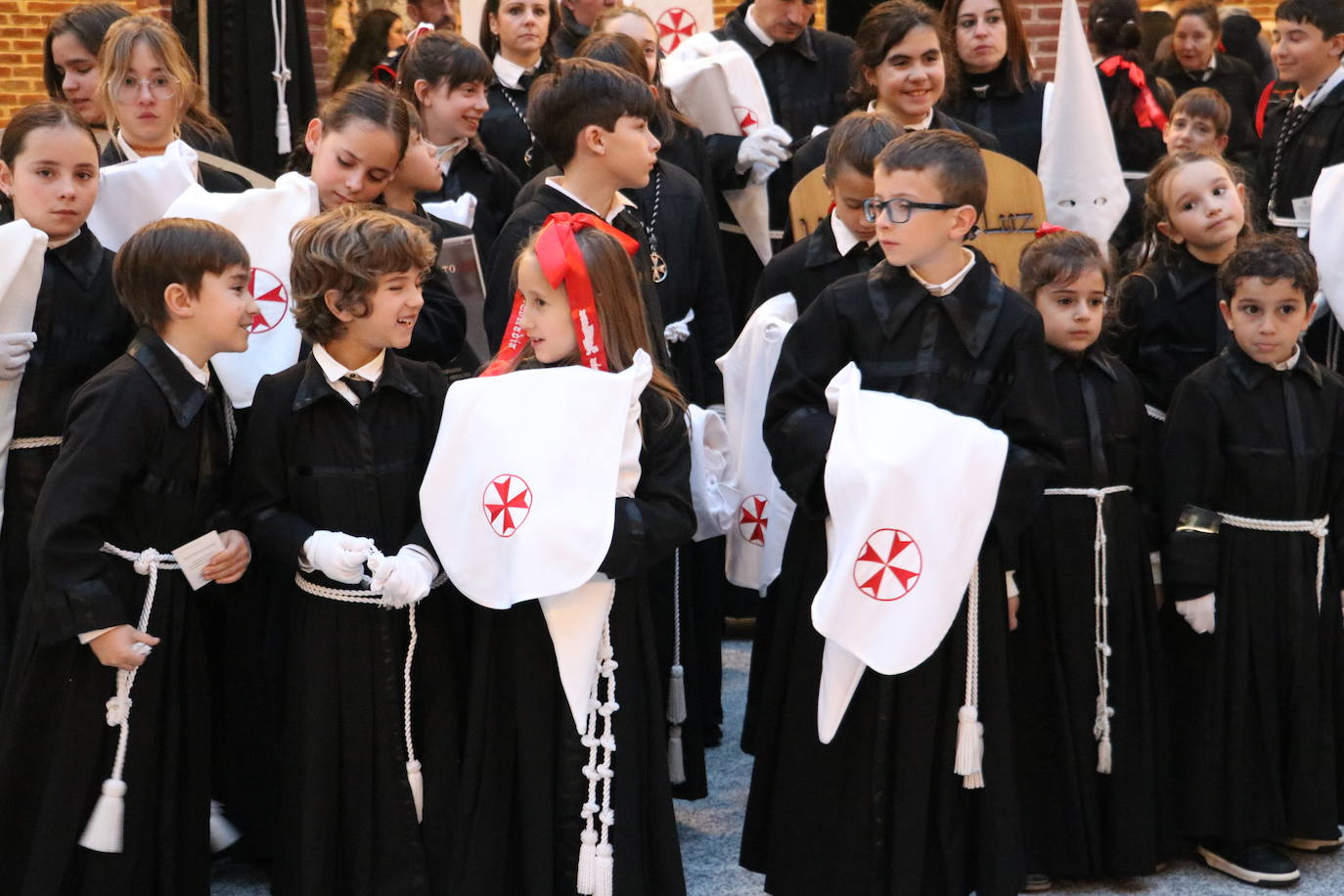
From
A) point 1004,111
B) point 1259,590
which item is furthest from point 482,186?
point 1259,590

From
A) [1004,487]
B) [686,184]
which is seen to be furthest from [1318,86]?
[1004,487]

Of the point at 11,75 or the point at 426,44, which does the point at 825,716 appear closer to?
the point at 426,44

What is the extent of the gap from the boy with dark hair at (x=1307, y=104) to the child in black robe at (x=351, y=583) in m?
3.15

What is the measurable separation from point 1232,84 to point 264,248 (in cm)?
580

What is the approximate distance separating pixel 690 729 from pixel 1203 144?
2959mm

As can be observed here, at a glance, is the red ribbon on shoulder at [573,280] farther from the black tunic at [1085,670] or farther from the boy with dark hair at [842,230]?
the black tunic at [1085,670]

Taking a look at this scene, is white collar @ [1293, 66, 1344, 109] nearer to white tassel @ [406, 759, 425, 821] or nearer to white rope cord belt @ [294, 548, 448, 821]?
white rope cord belt @ [294, 548, 448, 821]

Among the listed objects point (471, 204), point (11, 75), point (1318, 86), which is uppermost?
point (11, 75)

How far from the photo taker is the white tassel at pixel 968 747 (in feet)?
10.7

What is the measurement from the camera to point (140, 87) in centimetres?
409

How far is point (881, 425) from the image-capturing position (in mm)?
3201

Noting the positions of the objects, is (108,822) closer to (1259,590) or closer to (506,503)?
(506,503)

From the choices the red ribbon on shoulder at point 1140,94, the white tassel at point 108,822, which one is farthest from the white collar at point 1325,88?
the white tassel at point 108,822

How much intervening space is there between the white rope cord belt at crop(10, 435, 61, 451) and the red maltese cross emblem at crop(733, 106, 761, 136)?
2.39m
